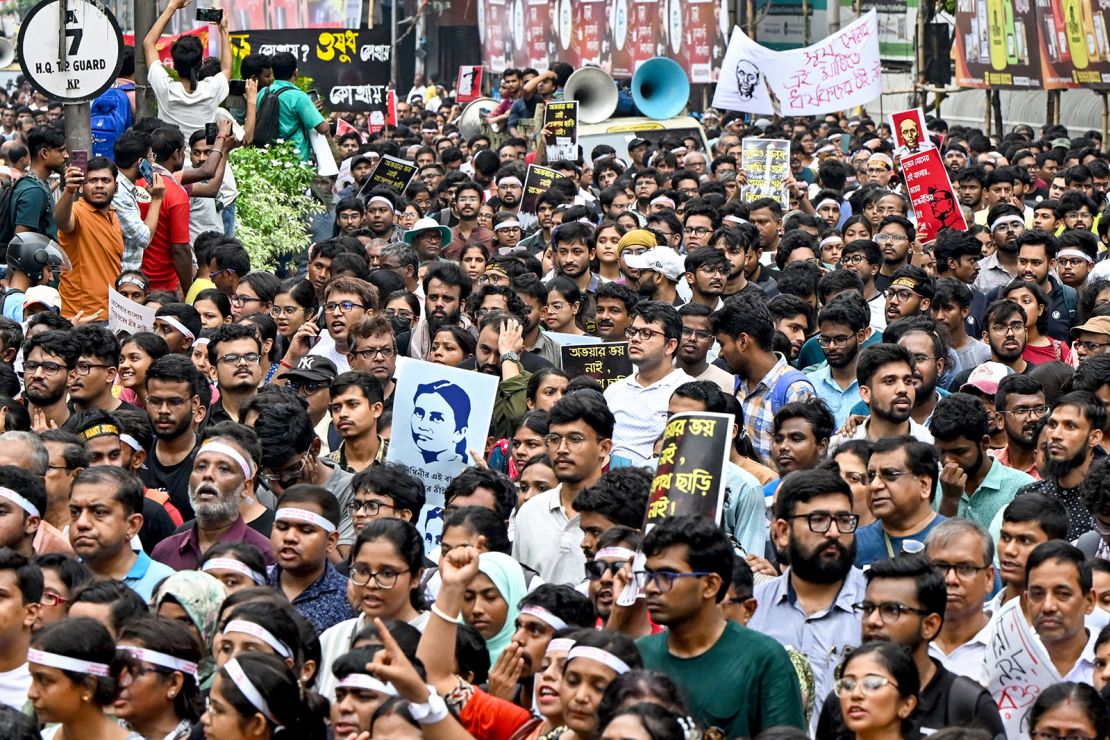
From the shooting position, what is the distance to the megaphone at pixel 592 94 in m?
22.2

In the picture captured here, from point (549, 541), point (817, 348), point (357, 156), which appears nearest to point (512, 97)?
point (357, 156)

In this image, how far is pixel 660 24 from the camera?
32562 mm

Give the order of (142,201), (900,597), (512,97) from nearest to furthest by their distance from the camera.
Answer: (900,597), (142,201), (512,97)

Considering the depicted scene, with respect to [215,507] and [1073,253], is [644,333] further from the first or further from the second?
[1073,253]

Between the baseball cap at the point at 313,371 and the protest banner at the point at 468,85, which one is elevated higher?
the protest banner at the point at 468,85

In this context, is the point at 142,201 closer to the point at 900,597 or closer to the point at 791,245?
the point at 791,245

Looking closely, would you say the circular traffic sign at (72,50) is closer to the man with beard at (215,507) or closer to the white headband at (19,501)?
the man with beard at (215,507)

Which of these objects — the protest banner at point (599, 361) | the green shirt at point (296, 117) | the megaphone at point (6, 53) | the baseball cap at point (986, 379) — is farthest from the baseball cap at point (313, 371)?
the megaphone at point (6, 53)

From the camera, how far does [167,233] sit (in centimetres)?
1227

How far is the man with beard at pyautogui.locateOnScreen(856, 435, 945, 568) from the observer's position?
7.05 meters

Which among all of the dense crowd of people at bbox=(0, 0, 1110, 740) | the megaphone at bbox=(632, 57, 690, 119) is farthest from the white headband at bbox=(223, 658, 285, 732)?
the megaphone at bbox=(632, 57, 690, 119)

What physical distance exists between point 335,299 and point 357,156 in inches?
309

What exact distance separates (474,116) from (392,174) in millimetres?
7707

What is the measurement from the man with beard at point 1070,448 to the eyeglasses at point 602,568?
2.01 meters
